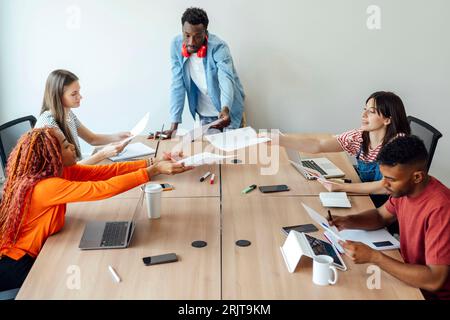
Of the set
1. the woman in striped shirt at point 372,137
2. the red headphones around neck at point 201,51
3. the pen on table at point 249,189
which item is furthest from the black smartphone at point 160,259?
the red headphones around neck at point 201,51

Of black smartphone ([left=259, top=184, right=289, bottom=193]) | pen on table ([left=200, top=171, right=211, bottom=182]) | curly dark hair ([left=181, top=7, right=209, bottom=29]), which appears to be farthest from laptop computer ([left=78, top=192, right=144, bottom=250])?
curly dark hair ([left=181, top=7, right=209, bottom=29])

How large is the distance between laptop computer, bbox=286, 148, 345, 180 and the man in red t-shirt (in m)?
0.70

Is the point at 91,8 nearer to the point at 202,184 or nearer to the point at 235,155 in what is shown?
the point at 235,155

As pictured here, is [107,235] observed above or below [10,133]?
below

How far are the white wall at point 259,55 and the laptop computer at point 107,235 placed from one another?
2.32m

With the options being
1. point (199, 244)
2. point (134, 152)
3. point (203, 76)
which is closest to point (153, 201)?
point (199, 244)

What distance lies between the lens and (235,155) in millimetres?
3336

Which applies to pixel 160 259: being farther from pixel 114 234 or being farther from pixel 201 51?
pixel 201 51

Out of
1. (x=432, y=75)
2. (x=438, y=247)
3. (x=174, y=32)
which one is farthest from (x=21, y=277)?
(x=432, y=75)

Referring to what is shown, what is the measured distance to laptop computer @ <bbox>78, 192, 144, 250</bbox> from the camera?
216cm

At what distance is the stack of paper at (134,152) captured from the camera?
10.7 feet

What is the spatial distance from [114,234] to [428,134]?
6.31 ft

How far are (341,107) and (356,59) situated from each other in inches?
16.7

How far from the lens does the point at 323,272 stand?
6.15 feet
